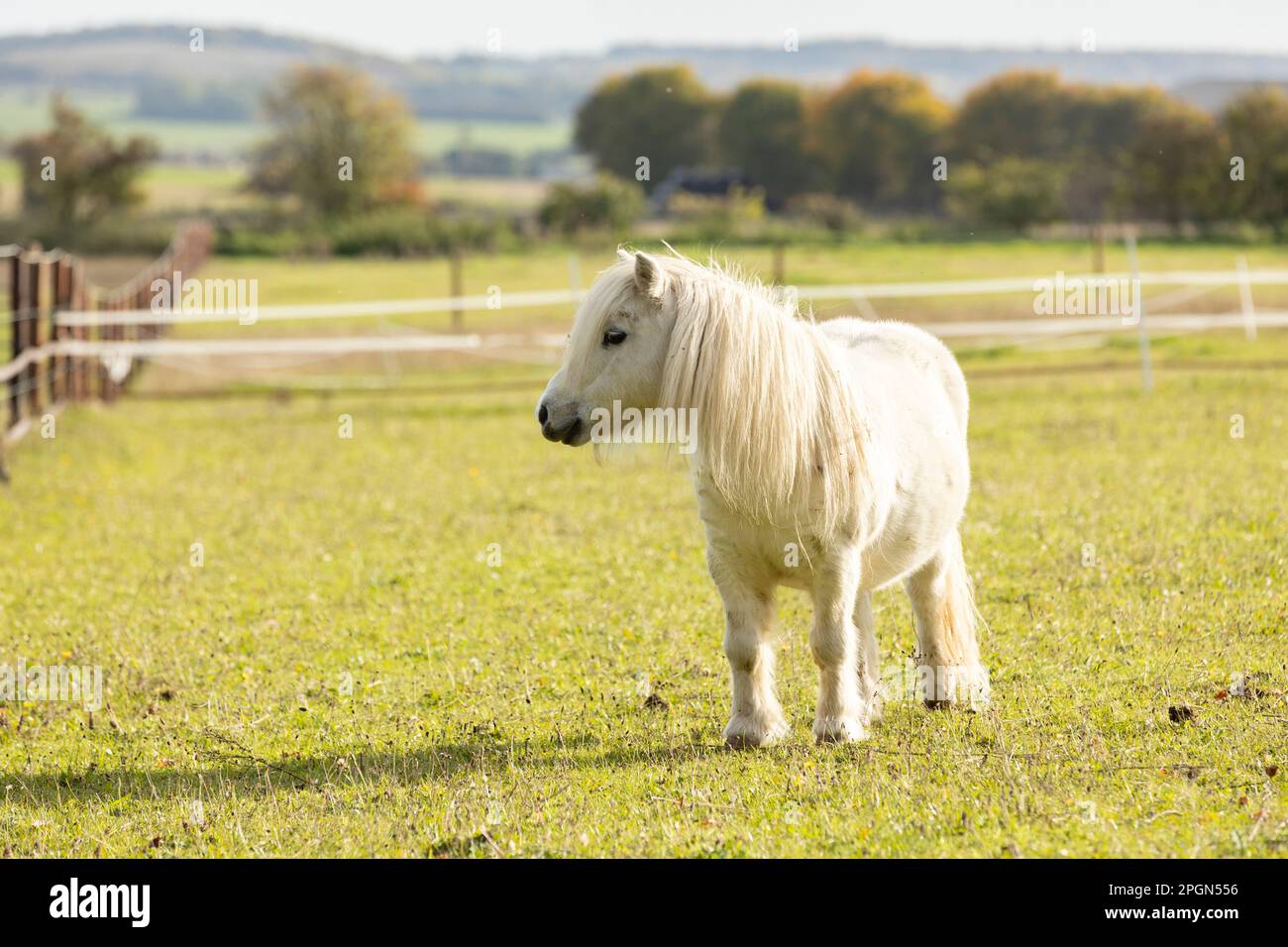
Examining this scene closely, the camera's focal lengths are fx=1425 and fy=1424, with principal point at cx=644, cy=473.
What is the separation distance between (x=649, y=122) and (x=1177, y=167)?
44.4 m

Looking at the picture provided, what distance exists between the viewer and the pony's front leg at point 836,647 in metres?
5.44

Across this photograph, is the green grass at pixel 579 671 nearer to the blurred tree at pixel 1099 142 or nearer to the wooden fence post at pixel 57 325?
the wooden fence post at pixel 57 325

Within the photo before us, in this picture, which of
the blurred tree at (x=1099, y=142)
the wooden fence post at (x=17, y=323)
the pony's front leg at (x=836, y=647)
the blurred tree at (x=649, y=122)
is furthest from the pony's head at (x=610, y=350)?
the blurred tree at (x=649, y=122)

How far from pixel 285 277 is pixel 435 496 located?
107ft

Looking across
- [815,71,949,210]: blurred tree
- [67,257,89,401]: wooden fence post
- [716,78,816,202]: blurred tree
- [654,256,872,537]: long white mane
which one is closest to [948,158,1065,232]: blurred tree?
[815,71,949,210]: blurred tree

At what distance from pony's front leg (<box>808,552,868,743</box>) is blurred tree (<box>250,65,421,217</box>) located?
2431 inches

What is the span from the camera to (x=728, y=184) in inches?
2662

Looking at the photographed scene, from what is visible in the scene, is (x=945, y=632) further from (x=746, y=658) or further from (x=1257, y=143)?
(x=1257, y=143)

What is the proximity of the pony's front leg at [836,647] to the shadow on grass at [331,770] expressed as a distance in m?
0.44

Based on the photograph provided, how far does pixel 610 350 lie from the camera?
17.0 ft

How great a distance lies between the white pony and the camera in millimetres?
5160

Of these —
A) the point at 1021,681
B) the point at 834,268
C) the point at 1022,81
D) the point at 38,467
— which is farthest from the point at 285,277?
the point at 1021,681

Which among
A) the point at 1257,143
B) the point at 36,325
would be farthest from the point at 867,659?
the point at 1257,143

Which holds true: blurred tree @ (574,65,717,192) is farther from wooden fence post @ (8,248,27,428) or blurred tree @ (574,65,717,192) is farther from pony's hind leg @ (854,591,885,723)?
pony's hind leg @ (854,591,885,723)
